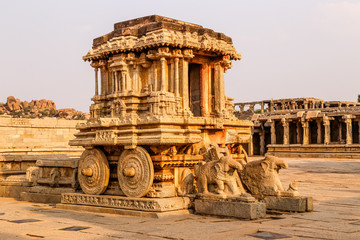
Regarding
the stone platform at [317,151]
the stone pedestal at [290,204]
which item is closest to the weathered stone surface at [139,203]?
the stone pedestal at [290,204]

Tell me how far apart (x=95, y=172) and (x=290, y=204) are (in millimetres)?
4579

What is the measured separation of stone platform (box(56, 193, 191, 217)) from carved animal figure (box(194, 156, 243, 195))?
557 millimetres

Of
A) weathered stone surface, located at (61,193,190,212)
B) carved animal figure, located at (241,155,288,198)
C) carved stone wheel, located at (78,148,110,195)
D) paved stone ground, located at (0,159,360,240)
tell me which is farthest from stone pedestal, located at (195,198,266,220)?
carved stone wheel, located at (78,148,110,195)

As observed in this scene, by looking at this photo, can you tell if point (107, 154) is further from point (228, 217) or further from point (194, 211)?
point (228, 217)

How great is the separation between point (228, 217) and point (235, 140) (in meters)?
3.32

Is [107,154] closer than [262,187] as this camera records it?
No

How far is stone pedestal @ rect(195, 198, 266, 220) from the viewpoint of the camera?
8.19m

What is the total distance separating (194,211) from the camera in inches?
367

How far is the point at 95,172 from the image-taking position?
10633 millimetres

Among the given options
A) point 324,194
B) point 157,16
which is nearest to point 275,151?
point 324,194

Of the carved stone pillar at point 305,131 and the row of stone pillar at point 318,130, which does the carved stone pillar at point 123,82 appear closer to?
the row of stone pillar at point 318,130

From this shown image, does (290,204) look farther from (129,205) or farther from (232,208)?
(129,205)

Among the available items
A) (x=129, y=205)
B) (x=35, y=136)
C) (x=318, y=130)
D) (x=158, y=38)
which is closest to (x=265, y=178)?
(x=129, y=205)

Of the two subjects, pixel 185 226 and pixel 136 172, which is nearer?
pixel 185 226
